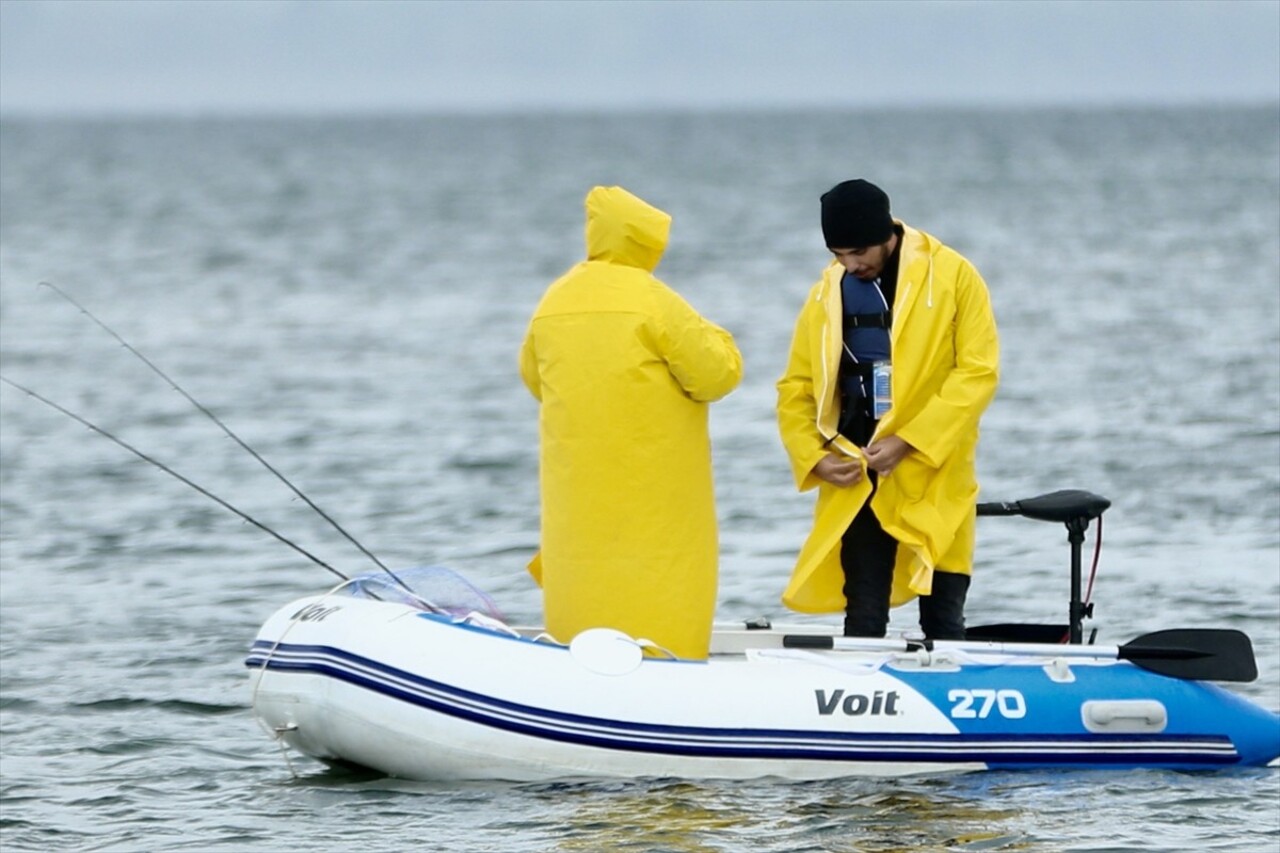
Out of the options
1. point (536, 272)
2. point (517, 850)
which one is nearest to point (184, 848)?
point (517, 850)

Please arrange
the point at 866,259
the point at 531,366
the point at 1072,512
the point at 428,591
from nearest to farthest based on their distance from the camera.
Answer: the point at 866,259 → the point at 531,366 → the point at 1072,512 → the point at 428,591

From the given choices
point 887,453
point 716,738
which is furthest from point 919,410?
point 716,738

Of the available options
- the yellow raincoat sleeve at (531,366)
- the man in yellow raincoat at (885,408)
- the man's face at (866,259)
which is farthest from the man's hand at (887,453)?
the yellow raincoat sleeve at (531,366)

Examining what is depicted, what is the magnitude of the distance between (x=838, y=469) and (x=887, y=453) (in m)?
0.17

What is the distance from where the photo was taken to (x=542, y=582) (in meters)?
7.83

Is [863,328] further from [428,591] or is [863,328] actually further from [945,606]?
[428,591]

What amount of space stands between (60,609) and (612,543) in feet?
15.7

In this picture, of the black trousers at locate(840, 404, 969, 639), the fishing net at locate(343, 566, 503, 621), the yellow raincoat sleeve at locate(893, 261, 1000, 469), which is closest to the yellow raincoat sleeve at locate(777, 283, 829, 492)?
the black trousers at locate(840, 404, 969, 639)

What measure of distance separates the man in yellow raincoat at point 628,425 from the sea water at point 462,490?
638 millimetres

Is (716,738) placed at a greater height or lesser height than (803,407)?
lesser

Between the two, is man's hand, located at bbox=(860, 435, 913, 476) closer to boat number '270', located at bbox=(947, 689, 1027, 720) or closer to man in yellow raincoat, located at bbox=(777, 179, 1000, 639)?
man in yellow raincoat, located at bbox=(777, 179, 1000, 639)

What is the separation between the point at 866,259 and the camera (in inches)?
302

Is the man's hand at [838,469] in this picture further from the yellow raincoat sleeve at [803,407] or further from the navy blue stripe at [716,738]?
the navy blue stripe at [716,738]

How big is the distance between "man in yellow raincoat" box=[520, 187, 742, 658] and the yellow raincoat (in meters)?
0.41
